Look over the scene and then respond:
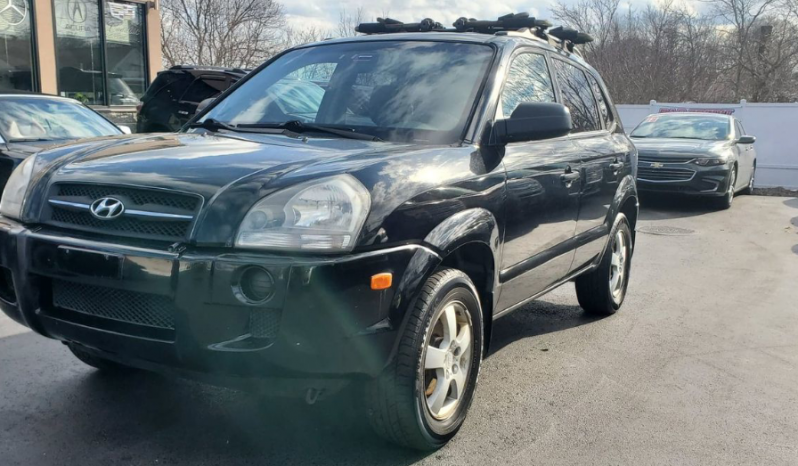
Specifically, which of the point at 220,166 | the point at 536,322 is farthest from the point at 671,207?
the point at 220,166

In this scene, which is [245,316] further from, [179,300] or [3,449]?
[3,449]

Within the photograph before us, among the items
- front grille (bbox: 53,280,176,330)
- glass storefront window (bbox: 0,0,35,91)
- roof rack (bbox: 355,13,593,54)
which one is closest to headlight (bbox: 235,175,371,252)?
front grille (bbox: 53,280,176,330)

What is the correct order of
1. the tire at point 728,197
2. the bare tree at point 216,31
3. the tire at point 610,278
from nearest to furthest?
1. the tire at point 610,278
2. the tire at point 728,197
3. the bare tree at point 216,31

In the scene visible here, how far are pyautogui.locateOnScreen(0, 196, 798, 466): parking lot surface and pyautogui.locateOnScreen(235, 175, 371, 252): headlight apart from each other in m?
0.93

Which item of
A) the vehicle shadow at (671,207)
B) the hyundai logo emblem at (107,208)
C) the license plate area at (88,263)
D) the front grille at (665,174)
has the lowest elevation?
the vehicle shadow at (671,207)

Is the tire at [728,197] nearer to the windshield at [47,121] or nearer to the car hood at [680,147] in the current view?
the car hood at [680,147]

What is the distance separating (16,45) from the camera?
53.3 ft

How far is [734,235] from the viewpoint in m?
9.98

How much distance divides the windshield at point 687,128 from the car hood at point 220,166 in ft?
36.1

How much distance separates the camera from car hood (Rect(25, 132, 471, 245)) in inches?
106

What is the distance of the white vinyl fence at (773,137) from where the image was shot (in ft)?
54.7

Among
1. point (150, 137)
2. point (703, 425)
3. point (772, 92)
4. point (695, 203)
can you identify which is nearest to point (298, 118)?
point (150, 137)

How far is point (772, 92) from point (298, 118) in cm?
3413

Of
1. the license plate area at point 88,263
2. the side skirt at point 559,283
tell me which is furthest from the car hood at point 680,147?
the license plate area at point 88,263
